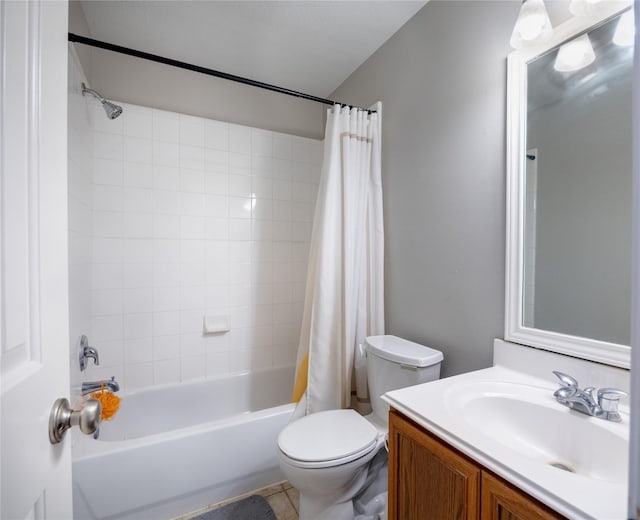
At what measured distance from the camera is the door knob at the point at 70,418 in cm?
49

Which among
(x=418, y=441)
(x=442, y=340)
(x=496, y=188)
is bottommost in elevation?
(x=418, y=441)

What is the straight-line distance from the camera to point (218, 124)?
86.4 inches

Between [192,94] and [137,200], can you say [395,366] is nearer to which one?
[137,200]

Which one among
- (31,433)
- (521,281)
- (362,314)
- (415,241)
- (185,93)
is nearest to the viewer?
(31,433)

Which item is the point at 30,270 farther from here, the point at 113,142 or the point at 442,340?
the point at 113,142

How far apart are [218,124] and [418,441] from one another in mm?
2247

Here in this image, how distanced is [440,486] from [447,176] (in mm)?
1203

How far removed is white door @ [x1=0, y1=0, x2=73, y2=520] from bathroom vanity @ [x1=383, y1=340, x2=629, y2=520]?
80cm

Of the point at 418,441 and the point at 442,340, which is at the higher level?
the point at 442,340

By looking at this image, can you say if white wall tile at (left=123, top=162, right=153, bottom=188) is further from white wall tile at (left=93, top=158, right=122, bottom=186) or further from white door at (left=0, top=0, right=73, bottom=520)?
white door at (left=0, top=0, right=73, bottom=520)

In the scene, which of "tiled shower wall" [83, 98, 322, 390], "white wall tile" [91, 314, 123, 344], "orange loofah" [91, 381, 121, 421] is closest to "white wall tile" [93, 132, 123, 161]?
"tiled shower wall" [83, 98, 322, 390]

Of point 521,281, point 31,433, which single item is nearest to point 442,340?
point 521,281

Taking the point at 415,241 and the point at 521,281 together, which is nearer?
the point at 521,281

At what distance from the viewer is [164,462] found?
53.2 inches
